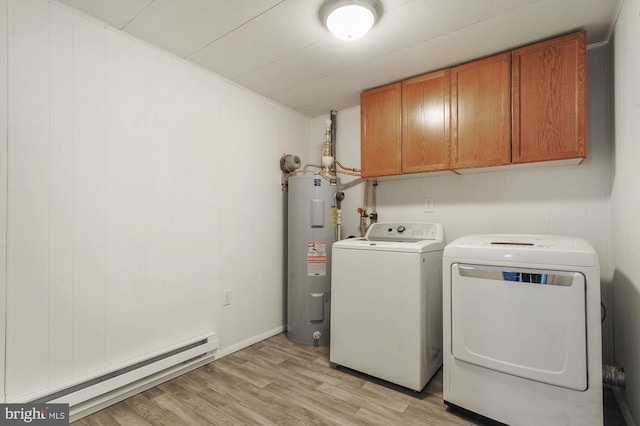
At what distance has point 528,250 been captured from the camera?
60.7 inches

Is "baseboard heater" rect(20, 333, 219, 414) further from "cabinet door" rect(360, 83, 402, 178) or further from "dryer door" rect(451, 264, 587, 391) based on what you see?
"cabinet door" rect(360, 83, 402, 178)

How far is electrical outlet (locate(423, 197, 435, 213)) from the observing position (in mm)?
2650

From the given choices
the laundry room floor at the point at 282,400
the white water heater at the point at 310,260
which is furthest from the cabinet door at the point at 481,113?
the laundry room floor at the point at 282,400

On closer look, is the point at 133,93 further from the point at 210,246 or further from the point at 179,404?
the point at 179,404

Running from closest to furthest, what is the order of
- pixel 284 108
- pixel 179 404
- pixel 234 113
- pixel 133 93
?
pixel 179 404 → pixel 133 93 → pixel 234 113 → pixel 284 108

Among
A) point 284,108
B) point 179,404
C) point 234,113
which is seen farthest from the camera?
point 284,108

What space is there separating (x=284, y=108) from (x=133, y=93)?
144 cm

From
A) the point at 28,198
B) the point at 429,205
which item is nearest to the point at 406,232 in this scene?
the point at 429,205

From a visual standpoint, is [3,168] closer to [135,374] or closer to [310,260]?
[135,374]

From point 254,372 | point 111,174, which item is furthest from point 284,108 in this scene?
point 254,372

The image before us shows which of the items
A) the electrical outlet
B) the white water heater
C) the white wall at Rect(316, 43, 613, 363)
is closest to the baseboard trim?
the white water heater

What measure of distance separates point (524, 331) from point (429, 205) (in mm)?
1309

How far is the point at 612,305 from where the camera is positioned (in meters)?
1.95

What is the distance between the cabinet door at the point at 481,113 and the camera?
2.06 metres
